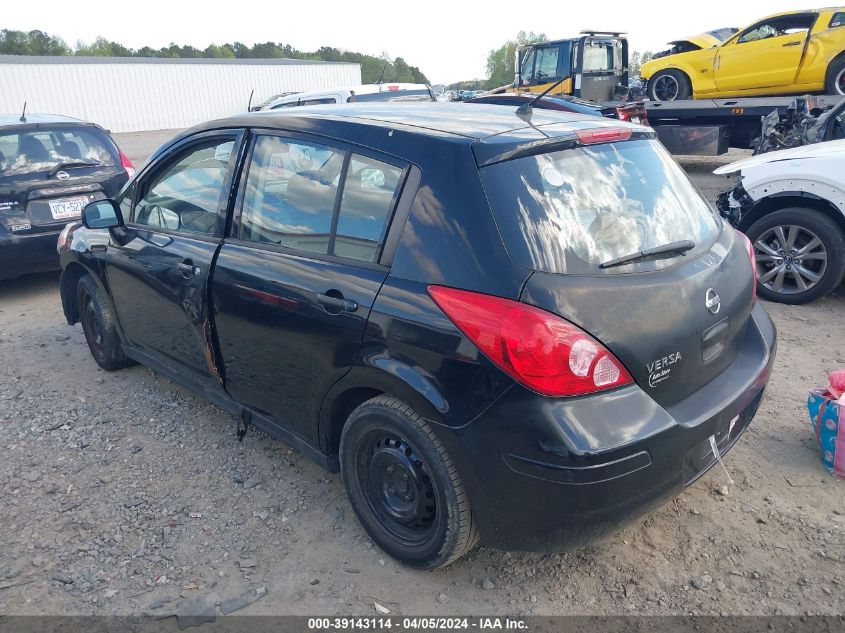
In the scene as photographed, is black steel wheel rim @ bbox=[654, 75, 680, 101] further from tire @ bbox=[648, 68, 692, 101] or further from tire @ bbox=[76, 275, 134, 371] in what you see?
tire @ bbox=[76, 275, 134, 371]

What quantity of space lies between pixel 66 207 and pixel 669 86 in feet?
44.5

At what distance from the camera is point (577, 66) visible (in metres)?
15.5

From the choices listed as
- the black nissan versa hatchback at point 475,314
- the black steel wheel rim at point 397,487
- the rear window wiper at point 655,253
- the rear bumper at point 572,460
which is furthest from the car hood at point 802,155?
the black steel wheel rim at point 397,487

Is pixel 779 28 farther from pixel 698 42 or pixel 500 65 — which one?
pixel 500 65

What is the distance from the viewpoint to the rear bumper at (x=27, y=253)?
20.6 feet

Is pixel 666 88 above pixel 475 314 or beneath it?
above

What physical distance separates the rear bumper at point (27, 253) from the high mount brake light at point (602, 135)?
5.64 meters

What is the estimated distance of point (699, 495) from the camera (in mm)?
3141

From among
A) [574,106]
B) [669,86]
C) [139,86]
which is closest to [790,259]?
[574,106]

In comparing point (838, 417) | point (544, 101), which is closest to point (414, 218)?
point (838, 417)

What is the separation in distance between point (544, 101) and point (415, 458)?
28.1 ft

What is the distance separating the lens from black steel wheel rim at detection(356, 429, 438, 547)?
259 cm

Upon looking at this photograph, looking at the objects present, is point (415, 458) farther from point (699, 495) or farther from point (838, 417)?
point (838, 417)

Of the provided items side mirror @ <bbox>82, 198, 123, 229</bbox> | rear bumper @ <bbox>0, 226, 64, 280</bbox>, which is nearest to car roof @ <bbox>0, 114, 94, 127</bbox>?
rear bumper @ <bbox>0, 226, 64, 280</bbox>
